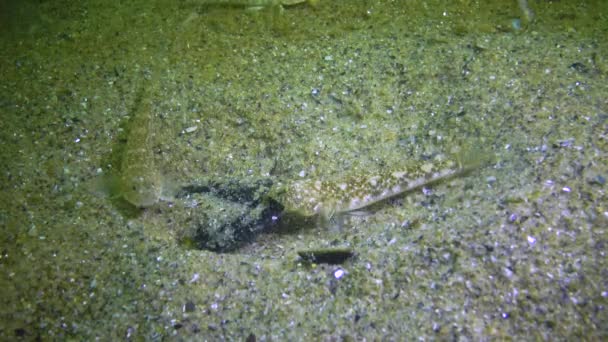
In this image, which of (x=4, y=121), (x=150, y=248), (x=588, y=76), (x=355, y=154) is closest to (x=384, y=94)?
(x=355, y=154)

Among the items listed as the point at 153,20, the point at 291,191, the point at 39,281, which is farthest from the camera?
the point at 153,20

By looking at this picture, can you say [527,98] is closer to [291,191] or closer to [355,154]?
[355,154]

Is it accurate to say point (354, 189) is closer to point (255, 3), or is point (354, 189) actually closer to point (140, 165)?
point (140, 165)

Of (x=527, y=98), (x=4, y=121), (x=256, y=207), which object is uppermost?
(x=527, y=98)

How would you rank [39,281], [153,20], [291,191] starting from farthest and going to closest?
[153,20], [291,191], [39,281]

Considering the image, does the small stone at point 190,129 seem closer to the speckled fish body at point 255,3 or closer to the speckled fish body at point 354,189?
the speckled fish body at point 354,189

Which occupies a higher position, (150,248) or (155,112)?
(155,112)

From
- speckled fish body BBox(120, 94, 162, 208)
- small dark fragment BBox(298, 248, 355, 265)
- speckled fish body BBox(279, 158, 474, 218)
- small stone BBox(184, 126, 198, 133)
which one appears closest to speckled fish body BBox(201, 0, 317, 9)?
speckled fish body BBox(120, 94, 162, 208)
